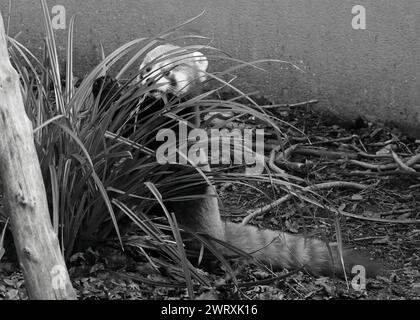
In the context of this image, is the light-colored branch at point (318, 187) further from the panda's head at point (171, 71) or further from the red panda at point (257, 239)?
the panda's head at point (171, 71)

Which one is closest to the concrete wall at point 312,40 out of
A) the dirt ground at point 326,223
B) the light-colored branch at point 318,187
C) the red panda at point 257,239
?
the dirt ground at point 326,223

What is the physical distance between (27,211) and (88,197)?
0.89 meters

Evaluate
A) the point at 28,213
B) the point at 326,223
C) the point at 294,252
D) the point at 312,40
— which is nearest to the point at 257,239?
the point at 294,252

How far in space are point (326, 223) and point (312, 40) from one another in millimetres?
1744

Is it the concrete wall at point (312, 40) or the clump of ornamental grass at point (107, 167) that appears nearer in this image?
the clump of ornamental grass at point (107, 167)

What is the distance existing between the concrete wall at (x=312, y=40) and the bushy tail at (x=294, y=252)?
1.90 metres

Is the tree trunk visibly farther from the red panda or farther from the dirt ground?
the red panda

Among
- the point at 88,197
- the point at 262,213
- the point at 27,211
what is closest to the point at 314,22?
the point at 262,213

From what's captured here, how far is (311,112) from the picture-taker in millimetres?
5922

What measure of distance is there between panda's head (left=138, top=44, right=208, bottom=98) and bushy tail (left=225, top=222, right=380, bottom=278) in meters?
0.83

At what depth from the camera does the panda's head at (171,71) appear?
3.52m

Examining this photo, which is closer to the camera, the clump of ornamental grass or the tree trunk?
the tree trunk

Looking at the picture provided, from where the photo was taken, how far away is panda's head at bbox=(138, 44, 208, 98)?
3.52 meters

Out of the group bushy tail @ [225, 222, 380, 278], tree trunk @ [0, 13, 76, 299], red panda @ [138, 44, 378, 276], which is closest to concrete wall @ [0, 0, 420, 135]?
red panda @ [138, 44, 378, 276]
